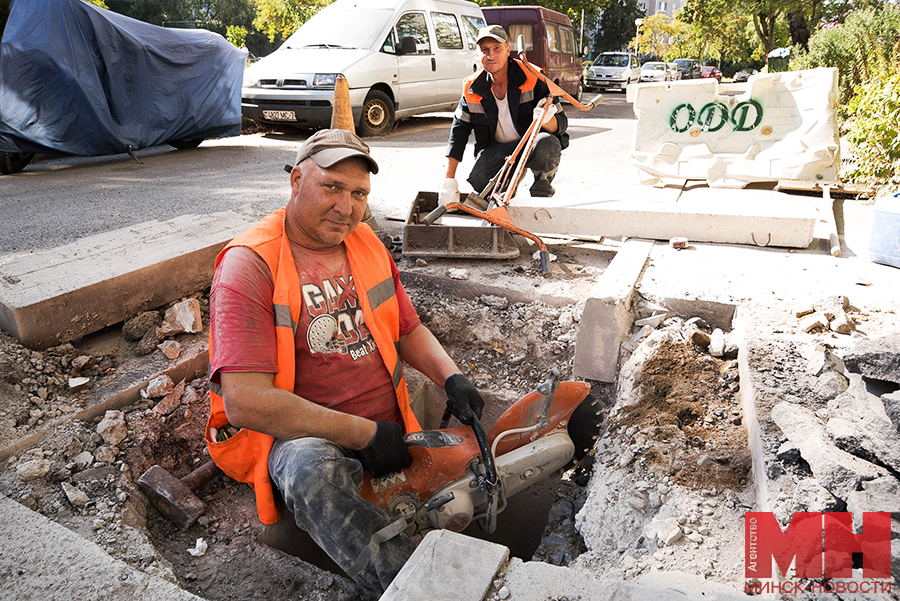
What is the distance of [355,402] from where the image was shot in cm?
240

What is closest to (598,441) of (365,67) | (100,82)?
(100,82)

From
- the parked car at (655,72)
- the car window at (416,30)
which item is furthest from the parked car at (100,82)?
the parked car at (655,72)

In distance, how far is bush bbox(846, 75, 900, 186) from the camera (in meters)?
5.61

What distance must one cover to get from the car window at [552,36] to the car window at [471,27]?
6.12 feet

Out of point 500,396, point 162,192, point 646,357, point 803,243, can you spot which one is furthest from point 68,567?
point 162,192

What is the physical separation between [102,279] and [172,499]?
1297 millimetres

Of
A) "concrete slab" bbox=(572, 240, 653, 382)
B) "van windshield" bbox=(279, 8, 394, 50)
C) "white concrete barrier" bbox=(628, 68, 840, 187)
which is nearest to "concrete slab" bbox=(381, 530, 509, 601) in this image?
"concrete slab" bbox=(572, 240, 653, 382)

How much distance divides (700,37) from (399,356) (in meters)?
39.7

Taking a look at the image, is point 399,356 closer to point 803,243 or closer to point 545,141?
point 545,141

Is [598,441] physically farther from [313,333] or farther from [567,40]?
[567,40]

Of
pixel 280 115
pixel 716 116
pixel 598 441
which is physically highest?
pixel 280 115

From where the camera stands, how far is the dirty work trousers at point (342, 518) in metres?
1.98

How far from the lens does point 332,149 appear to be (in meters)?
2.22

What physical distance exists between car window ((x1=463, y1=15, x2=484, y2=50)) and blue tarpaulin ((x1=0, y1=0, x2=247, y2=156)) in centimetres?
453
